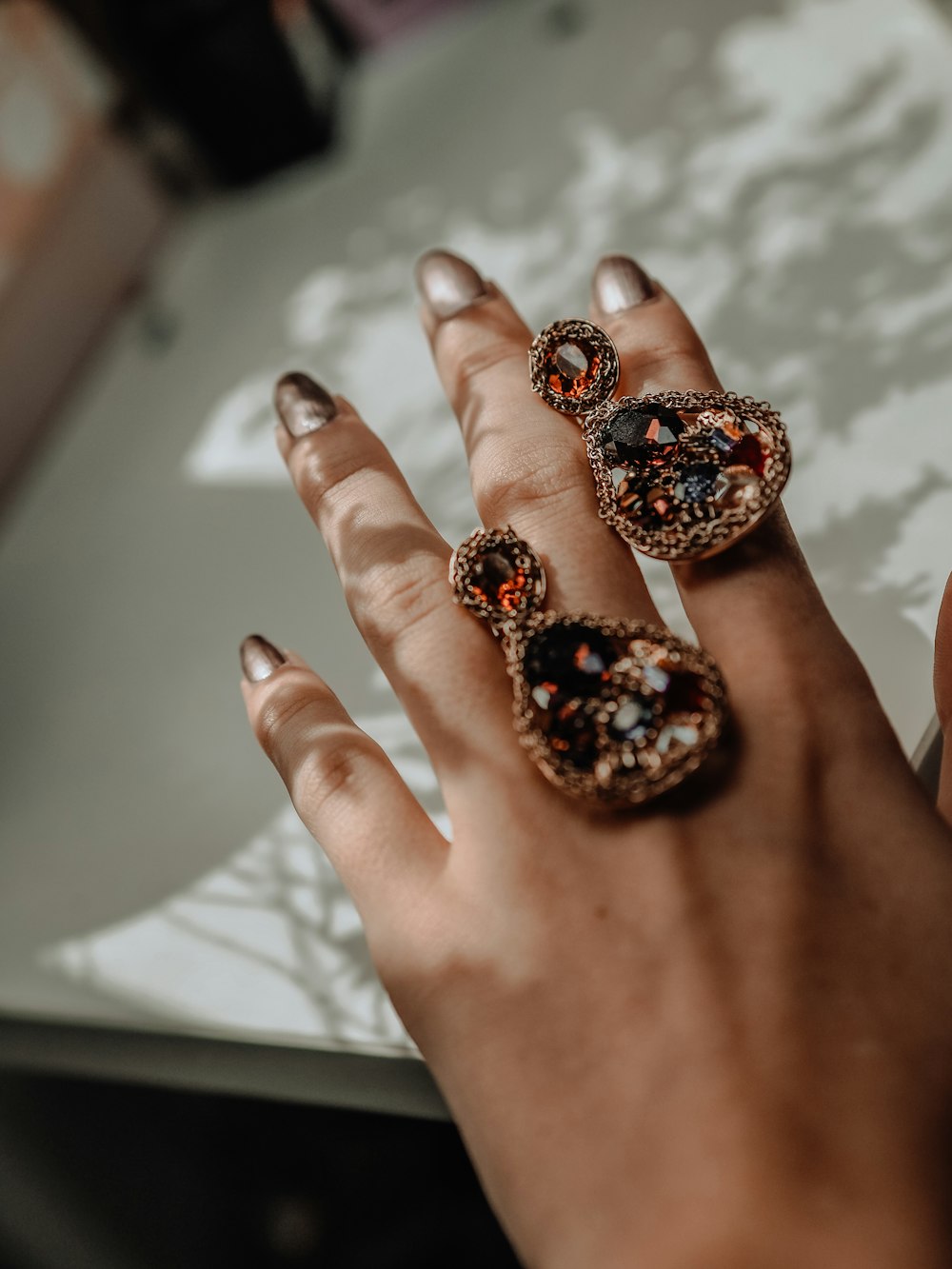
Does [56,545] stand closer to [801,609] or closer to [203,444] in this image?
[203,444]

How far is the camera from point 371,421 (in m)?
1.42

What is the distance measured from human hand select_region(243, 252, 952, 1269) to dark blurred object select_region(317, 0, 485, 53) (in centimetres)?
157

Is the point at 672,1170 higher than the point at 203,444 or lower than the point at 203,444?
lower

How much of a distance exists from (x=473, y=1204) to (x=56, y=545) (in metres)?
1.20

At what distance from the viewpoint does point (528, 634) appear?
74 centimetres

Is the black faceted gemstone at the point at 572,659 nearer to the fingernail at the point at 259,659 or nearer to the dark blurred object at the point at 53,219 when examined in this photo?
the fingernail at the point at 259,659

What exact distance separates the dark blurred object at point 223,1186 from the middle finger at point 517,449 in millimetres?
788

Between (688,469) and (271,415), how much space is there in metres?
0.92

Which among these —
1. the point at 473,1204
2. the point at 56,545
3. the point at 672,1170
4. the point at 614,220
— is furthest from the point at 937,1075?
the point at 56,545

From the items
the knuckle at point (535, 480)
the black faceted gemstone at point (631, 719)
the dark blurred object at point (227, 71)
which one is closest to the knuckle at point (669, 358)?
the knuckle at point (535, 480)

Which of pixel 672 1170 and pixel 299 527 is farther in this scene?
pixel 299 527

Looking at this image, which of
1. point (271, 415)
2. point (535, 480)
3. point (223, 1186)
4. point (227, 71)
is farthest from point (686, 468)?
point (227, 71)

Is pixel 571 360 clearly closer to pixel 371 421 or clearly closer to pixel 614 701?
pixel 614 701

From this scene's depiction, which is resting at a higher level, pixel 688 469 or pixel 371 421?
pixel 371 421
